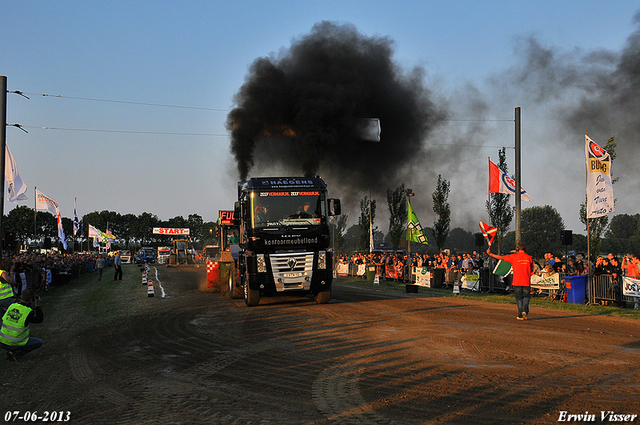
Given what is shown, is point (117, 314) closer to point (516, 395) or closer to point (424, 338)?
point (424, 338)

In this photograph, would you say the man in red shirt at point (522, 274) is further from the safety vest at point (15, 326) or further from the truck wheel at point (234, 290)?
the safety vest at point (15, 326)

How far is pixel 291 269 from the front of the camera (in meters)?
14.6

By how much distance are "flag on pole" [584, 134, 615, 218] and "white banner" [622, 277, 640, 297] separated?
253 cm

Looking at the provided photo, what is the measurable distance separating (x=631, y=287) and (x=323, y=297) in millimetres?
9305

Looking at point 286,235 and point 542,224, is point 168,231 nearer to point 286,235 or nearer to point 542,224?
point 542,224

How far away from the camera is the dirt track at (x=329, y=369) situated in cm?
548

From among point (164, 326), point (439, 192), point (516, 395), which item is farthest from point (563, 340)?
point (439, 192)

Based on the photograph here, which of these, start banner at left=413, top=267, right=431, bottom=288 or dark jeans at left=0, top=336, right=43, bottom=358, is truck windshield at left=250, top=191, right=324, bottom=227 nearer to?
dark jeans at left=0, top=336, right=43, bottom=358

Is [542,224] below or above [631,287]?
above

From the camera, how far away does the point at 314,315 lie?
13.4 meters

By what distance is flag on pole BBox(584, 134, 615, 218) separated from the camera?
1697 cm

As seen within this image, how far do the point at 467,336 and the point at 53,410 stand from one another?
743 cm

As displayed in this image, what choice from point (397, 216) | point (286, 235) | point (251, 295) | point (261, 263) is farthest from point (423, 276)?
point (397, 216)

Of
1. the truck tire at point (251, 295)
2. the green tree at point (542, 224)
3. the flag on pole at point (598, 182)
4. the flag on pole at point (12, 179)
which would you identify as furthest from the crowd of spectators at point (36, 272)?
the green tree at point (542, 224)
